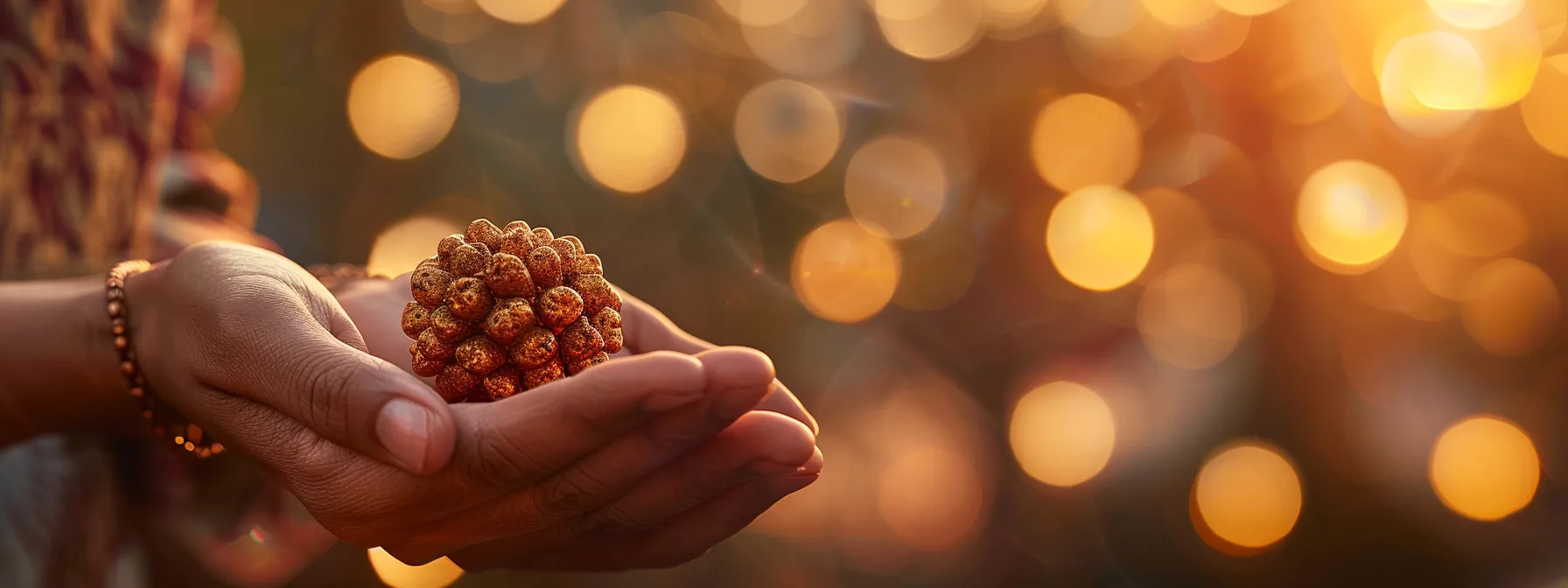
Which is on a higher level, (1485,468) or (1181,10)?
(1181,10)

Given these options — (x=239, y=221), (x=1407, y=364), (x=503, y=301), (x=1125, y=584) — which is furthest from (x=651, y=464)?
(x=1407, y=364)

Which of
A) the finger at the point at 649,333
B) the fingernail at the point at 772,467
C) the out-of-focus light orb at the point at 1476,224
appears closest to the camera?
the fingernail at the point at 772,467

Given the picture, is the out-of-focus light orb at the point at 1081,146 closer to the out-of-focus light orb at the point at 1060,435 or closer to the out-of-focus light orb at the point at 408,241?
the out-of-focus light orb at the point at 1060,435

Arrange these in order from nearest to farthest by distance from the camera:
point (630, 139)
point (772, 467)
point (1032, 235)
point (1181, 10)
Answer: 1. point (772, 467)
2. point (1181, 10)
3. point (630, 139)
4. point (1032, 235)

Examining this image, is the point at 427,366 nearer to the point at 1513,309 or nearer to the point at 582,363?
the point at 582,363

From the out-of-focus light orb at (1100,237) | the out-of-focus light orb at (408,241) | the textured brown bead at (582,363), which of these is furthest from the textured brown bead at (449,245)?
the out-of-focus light orb at (1100,237)

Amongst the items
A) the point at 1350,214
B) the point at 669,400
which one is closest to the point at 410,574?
the point at 669,400

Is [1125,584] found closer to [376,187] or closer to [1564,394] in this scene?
[1564,394]
